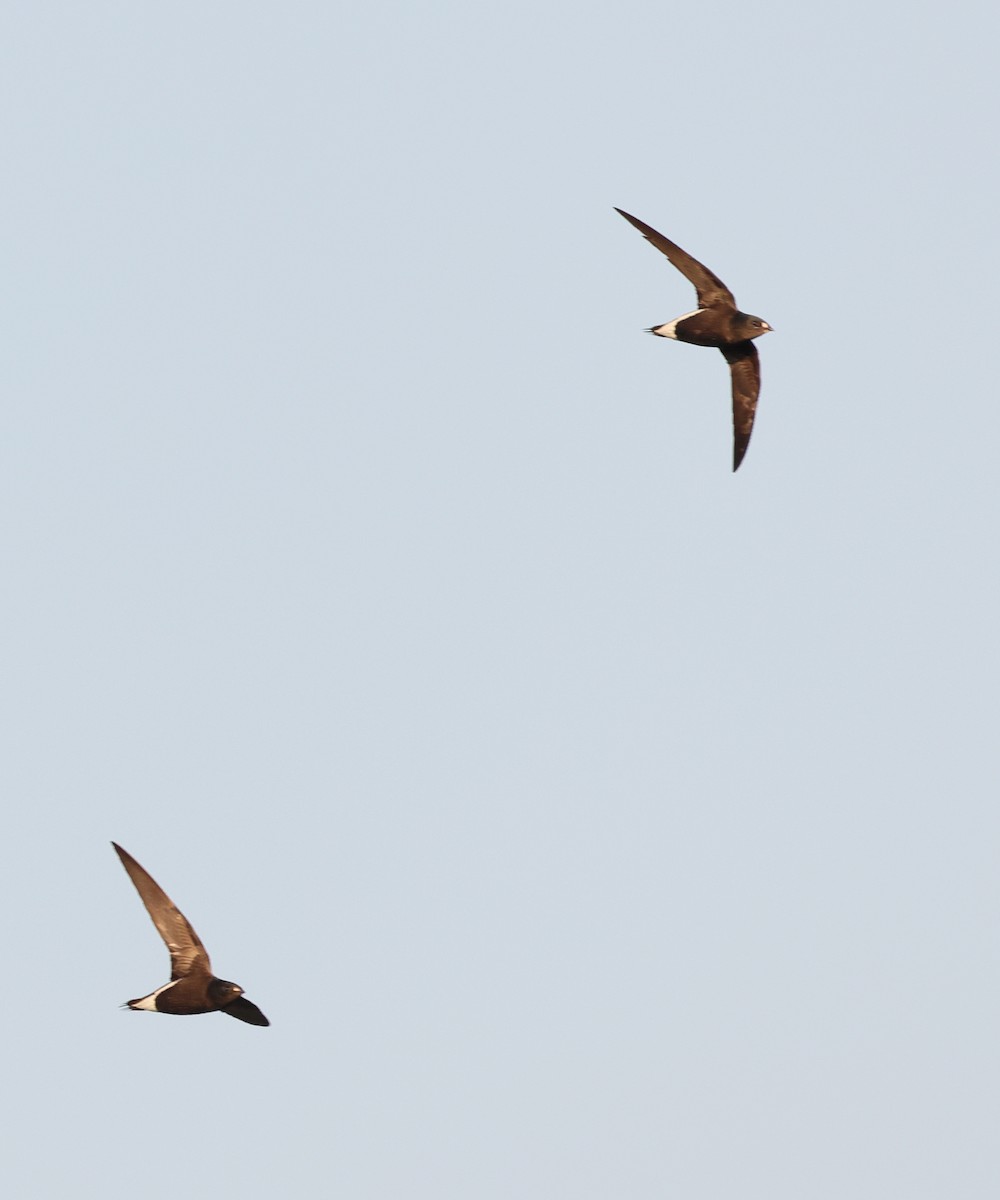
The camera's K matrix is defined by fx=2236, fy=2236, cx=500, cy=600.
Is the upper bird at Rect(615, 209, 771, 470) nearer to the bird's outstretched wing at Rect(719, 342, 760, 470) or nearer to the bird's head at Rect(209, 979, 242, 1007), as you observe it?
the bird's outstretched wing at Rect(719, 342, 760, 470)

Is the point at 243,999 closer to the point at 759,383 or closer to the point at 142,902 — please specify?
the point at 142,902

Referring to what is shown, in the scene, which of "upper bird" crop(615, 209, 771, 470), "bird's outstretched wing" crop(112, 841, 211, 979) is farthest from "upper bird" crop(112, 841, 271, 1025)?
"upper bird" crop(615, 209, 771, 470)

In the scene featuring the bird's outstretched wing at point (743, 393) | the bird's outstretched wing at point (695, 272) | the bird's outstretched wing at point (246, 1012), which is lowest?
the bird's outstretched wing at point (246, 1012)

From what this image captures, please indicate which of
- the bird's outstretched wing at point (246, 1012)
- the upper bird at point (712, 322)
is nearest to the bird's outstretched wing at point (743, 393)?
the upper bird at point (712, 322)

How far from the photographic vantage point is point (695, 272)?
41.1 meters

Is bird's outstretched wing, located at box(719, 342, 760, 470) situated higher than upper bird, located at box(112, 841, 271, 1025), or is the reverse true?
bird's outstretched wing, located at box(719, 342, 760, 470)

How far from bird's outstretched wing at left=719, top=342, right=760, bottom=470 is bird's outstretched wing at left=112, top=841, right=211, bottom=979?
1387cm

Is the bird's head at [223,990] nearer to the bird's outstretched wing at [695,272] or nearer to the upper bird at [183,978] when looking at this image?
the upper bird at [183,978]

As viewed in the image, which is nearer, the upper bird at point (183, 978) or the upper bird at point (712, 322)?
the upper bird at point (183, 978)

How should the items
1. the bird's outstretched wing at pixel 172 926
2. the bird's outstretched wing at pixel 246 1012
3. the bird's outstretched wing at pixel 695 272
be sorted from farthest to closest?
the bird's outstretched wing at pixel 695 272
the bird's outstretched wing at pixel 246 1012
the bird's outstretched wing at pixel 172 926

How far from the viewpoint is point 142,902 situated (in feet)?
120

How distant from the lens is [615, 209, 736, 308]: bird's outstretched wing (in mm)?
40594

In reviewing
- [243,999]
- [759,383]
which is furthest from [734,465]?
[243,999]

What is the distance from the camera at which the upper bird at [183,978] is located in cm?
3653
